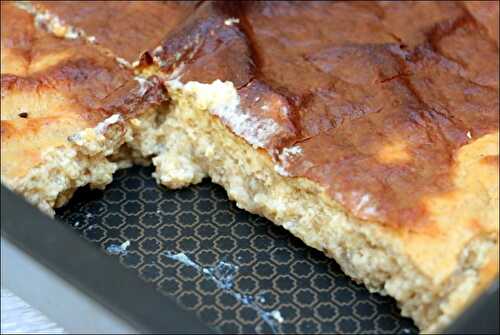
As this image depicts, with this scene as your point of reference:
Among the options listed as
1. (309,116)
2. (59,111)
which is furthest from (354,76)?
(59,111)

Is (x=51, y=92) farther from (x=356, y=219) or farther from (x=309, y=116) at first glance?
(x=356, y=219)

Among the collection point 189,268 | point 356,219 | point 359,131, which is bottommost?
point 189,268

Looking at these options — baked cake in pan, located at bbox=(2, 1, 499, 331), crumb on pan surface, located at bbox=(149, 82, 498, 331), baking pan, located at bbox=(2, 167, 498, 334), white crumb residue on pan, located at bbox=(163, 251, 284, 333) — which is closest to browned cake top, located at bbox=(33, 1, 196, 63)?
baked cake in pan, located at bbox=(2, 1, 499, 331)

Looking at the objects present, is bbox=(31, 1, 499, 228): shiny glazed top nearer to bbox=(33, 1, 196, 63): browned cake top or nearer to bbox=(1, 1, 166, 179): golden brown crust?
bbox=(33, 1, 196, 63): browned cake top

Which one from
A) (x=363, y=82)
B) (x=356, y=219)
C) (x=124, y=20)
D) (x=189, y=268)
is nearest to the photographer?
(x=356, y=219)

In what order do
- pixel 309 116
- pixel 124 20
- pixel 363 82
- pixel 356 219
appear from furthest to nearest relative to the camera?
1. pixel 124 20
2. pixel 363 82
3. pixel 309 116
4. pixel 356 219

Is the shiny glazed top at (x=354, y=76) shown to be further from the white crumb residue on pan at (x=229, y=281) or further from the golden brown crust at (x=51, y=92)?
the white crumb residue on pan at (x=229, y=281)

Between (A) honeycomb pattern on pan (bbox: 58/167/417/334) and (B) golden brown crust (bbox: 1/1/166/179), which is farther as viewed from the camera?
(B) golden brown crust (bbox: 1/1/166/179)
